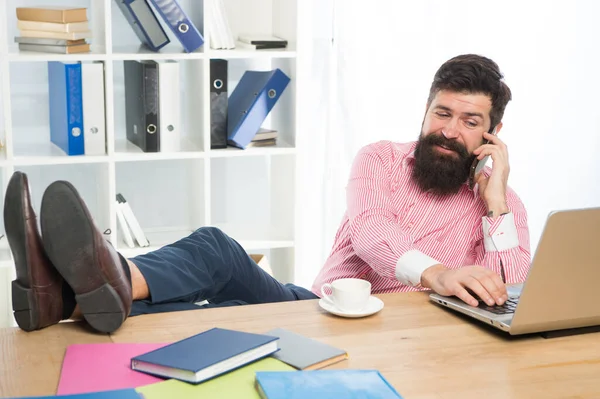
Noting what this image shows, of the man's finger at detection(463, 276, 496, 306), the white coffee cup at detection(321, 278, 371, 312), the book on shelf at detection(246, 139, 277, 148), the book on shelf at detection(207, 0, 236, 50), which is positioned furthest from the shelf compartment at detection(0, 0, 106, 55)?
the man's finger at detection(463, 276, 496, 306)

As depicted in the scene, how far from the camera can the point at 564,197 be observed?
3959 millimetres

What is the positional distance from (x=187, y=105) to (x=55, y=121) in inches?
21.5

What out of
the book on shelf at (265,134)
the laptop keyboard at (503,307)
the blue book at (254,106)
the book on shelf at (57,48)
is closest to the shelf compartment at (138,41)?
the book on shelf at (57,48)

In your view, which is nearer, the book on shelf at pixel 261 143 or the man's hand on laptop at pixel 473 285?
the man's hand on laptop at pixel 473 285

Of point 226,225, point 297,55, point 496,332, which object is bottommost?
point 226,225

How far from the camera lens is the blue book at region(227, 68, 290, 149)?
122 inches

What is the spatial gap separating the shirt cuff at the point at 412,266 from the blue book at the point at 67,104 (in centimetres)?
138

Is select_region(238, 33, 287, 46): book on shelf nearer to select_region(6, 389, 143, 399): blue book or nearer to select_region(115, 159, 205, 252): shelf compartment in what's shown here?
select_region(115, 159, 205, 252): shelf compartment

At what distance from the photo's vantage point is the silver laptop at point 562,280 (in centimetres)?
150

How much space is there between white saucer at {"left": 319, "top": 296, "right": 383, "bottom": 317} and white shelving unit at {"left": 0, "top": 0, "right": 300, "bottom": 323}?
145 centimetres

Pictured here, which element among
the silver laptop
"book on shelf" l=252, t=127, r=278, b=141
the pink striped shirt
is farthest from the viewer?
"book on shelf" l=252, t=127, r=278, b=141

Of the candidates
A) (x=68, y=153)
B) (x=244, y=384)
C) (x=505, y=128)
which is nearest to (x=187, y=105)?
(x=68, y=153)

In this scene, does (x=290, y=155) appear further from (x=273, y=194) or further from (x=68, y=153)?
(x=68, y=153)

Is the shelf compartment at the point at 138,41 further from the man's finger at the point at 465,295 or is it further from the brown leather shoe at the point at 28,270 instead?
the man's finger at the point at 465,295
